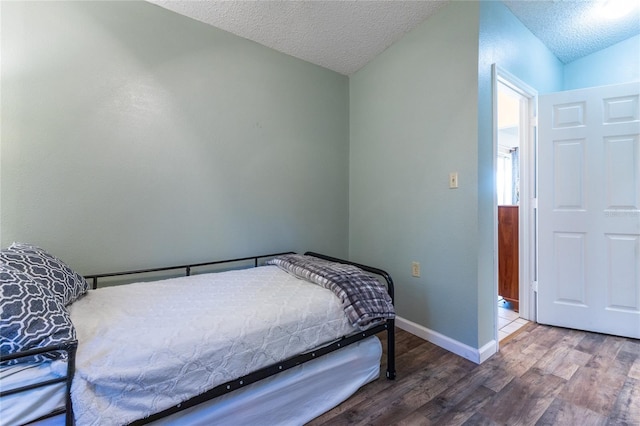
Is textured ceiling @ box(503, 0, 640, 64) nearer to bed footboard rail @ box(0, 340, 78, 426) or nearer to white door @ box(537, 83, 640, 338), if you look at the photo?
white door @ box(537, 83, 640, 338)

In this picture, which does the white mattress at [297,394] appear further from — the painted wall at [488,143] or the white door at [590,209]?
the white door at [590,209]

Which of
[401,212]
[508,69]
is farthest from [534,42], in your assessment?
[401,212]

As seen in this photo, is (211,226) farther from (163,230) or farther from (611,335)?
(611,335)

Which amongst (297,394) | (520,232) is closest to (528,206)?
(520,232)

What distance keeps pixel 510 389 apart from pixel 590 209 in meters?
1.63

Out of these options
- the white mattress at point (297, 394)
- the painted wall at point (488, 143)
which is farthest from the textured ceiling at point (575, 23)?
the white mattress at point (297, 394)

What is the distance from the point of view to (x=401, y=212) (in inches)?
88.3

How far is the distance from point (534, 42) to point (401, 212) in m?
1.84

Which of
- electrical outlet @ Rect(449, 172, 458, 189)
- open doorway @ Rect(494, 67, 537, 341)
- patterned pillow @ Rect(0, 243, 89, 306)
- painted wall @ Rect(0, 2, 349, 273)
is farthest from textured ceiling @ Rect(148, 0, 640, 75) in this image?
patterned pillow @ Rect(0, 243, 89, 306)

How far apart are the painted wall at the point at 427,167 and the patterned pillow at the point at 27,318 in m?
2.03

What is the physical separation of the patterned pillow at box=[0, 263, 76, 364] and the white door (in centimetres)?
312

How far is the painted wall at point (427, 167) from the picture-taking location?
1.77 metres

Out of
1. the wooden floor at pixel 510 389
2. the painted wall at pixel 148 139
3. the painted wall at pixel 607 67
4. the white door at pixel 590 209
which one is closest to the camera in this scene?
the wooden floor at pixel 510 389

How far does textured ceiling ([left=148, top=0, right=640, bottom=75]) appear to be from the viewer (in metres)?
1.87
